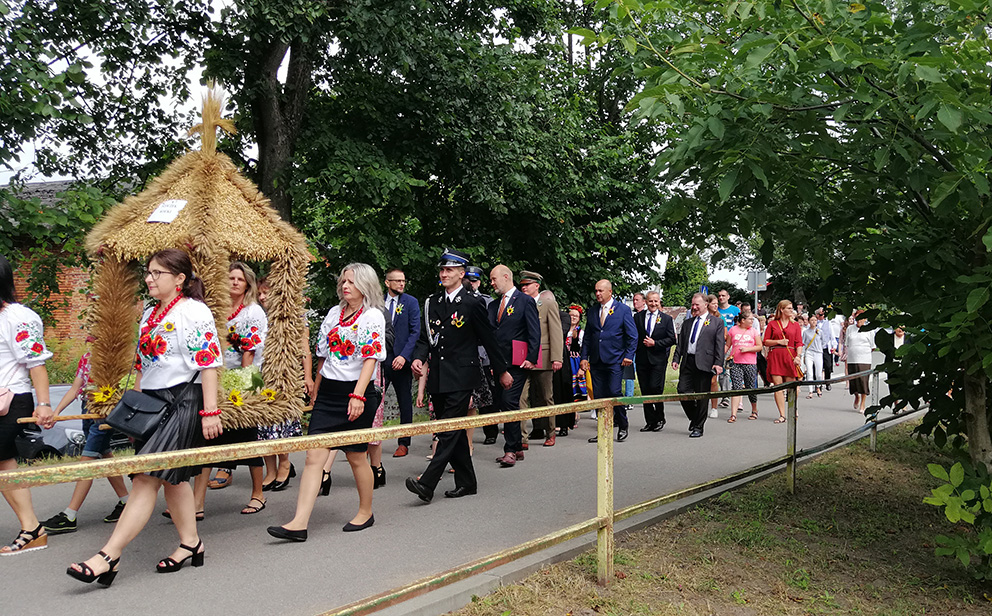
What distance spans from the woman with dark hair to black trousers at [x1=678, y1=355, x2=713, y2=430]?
26.3ft

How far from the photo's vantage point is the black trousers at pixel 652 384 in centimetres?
1155

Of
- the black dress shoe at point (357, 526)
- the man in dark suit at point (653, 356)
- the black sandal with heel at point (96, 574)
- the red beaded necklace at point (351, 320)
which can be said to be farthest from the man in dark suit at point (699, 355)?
the black sandal with heel at point (96, 574)

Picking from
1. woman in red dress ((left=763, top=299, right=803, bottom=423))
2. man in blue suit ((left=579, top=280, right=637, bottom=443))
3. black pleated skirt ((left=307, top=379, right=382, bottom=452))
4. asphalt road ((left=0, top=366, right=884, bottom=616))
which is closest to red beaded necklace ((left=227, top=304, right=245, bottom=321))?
black pleated skirt ((left=307, top=379, right=382, bottom=452))

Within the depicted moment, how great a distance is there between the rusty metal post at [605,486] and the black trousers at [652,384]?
7102 millimetres

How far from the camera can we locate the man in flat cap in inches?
386

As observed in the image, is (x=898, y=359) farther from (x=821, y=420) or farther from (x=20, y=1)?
(x=20, y=1)

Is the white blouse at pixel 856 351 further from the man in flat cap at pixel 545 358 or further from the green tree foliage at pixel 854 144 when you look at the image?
the green tree foliage at pixel 854 144

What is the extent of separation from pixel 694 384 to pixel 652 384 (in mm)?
625

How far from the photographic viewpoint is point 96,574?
4219mm

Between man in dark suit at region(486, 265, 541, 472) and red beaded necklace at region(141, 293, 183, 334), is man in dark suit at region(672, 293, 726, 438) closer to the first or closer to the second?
man in dark suit at region(486, 265, 541, 472)

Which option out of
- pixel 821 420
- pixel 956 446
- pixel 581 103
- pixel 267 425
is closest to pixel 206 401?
pixel 267 425

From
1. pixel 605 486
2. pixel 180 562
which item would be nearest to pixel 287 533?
pixel 180 562

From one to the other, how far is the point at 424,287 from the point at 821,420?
7279mm

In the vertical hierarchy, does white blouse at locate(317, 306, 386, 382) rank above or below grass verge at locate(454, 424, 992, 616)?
above
